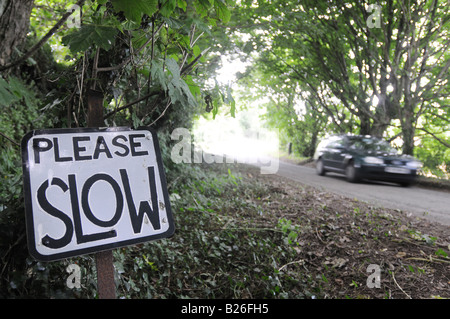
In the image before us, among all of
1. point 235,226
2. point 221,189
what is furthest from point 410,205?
point 235,226

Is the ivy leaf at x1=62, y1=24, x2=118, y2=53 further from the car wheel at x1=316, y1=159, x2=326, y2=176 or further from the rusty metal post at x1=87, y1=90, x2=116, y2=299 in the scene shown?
the car wheel at x1=316, y1=159, x2=326, y2=176

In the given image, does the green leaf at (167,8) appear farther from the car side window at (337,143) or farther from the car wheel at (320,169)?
the car wheel at (320,169)

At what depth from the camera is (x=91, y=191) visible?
1.38 meters

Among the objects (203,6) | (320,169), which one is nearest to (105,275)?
(203,6)

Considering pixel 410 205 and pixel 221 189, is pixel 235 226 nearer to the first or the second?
pixel 221 189

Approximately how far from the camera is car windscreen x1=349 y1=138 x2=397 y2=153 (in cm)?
1016

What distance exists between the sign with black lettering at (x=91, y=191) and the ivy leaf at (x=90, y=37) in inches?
15.1

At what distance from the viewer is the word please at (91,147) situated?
135 centimetres

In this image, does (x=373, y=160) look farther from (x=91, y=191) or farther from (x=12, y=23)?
(x=91, y=191)

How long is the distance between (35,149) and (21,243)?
84cm

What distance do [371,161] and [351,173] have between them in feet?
2.54

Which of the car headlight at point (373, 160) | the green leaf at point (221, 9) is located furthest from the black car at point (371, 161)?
the green leaf at point (221, 9)

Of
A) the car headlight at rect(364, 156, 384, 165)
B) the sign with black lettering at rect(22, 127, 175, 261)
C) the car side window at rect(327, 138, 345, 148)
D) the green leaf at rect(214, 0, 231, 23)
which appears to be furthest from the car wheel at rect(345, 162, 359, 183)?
the sign with black lettering at rect(22, 127, 175, 261)

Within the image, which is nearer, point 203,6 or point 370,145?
point 203,6
